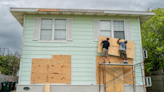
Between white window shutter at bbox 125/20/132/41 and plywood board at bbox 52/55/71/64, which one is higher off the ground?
white window shutter at bbox 125/20/132/41

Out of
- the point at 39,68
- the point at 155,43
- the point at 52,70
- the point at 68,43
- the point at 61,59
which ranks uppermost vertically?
the point at 155,43

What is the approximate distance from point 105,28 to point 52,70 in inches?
165

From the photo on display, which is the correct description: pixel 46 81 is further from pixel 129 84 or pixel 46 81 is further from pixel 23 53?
pixel 129 84

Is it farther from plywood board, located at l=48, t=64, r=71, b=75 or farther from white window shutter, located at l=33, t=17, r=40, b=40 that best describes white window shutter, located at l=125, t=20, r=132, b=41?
white window shutter, located at l=33, t=17, r=40, b=40

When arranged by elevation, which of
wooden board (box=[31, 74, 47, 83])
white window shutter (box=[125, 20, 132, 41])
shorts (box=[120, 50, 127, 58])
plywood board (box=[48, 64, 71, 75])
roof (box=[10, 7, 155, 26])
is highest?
roof (box=[10, 7, 155, 26])

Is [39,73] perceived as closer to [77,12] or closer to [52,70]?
[52,70]

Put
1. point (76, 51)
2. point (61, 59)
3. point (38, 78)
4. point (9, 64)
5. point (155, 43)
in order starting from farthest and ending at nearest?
point (9, 64) → point (155, 43) → point (76, 51) → point (61, 59) → point (38, 78)

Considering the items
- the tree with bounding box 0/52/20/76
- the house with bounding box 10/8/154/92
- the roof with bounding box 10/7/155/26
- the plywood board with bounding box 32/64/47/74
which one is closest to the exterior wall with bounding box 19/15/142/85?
the house with bounding box 10/8/154/92

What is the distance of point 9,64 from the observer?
20.4 metres

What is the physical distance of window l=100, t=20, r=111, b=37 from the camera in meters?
10.0

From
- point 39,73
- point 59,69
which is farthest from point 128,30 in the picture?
point 39,73

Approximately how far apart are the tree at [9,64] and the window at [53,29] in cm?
1310

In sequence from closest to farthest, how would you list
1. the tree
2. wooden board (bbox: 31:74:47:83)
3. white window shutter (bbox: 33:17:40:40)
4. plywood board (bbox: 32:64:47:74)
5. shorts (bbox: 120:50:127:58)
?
1. wooden board (bbox: 31:74:47:83)
2. plywood board (bbox: 32:64:47:74)
3. shorts (bbox: 120:50:127:58)
4. white window shutter (bbox: 33:17:40:40)
5. the tree

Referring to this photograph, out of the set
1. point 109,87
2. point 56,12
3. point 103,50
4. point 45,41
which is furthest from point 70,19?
point 109,87
